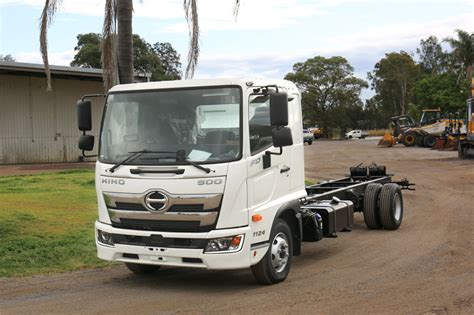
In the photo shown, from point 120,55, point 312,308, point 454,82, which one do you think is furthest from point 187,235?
point 454,82

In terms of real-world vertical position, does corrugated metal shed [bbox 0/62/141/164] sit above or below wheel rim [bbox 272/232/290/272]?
above

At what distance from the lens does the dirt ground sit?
6.16 metres

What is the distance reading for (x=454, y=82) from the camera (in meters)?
61.9

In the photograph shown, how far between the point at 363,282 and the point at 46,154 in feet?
80.0

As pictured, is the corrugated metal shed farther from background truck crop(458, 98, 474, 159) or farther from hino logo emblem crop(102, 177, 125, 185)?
hino logo emblem crop(102, 177, 125, 185)

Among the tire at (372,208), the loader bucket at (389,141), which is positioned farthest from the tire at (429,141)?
the tire at (372,208)

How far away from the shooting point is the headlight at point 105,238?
22.2ft

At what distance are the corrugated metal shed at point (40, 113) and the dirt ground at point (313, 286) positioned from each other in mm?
19658

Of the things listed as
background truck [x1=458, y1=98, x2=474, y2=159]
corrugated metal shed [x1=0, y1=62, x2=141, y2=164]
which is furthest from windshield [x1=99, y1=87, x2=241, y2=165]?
background truck [x1=458, y1=98, x2=474, y2=159]

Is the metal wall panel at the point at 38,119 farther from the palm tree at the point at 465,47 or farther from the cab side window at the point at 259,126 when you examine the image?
the palm tree at the point at 465,47

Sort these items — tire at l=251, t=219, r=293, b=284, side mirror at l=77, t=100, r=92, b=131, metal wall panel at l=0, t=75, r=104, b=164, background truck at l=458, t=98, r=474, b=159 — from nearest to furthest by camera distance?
tire at l=251, t=219, r=293, b=284, side mirror at l=77, t=100, r=92, b=131, metal wall panel at l=0, t=75, r=104, b=164, background truck at l=458, t=98, r=474, b=159

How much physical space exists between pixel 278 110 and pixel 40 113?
79.2 feet

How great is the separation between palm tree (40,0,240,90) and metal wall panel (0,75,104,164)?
15.2m

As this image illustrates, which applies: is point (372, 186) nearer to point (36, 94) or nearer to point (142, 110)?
point (142, 110)
